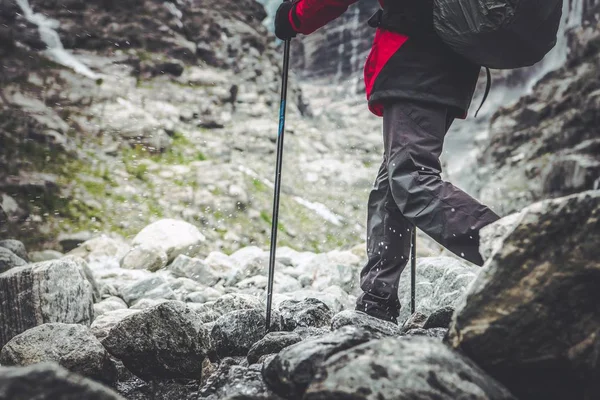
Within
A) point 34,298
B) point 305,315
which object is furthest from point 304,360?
point 34,298

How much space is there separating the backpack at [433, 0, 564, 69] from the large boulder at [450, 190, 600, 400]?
3.70 feet

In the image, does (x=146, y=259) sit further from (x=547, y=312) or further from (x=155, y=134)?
(x=155, y=134)

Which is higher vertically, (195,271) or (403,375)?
(403,375)

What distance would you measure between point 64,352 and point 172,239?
20.8 ft

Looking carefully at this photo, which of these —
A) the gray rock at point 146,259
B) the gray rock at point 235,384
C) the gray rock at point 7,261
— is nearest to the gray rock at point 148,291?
the gray rock at point 7,261

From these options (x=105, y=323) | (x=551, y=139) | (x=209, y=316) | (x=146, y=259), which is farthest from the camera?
(x=551, y=139)

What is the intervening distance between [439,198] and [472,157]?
32692mm

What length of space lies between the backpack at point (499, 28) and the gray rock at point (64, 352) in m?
2.59

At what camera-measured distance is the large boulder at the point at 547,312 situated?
1550mm

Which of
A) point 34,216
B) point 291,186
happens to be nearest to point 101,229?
point 34,216

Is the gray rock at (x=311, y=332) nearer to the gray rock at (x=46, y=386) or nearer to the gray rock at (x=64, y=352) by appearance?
the gray rock at (x=64, y=352)

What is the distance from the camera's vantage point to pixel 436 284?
4.43 meters

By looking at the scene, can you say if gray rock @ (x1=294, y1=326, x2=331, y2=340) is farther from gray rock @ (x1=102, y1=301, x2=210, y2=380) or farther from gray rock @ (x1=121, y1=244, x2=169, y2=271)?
gray rock @ (x1=121, y1=244, x2=169, y2=271)

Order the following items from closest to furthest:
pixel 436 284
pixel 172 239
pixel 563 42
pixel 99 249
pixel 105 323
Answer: pixel 105 323 < pixel 436 284 < pixel 172 239 < pixel 99 249 < pixel 563 42
